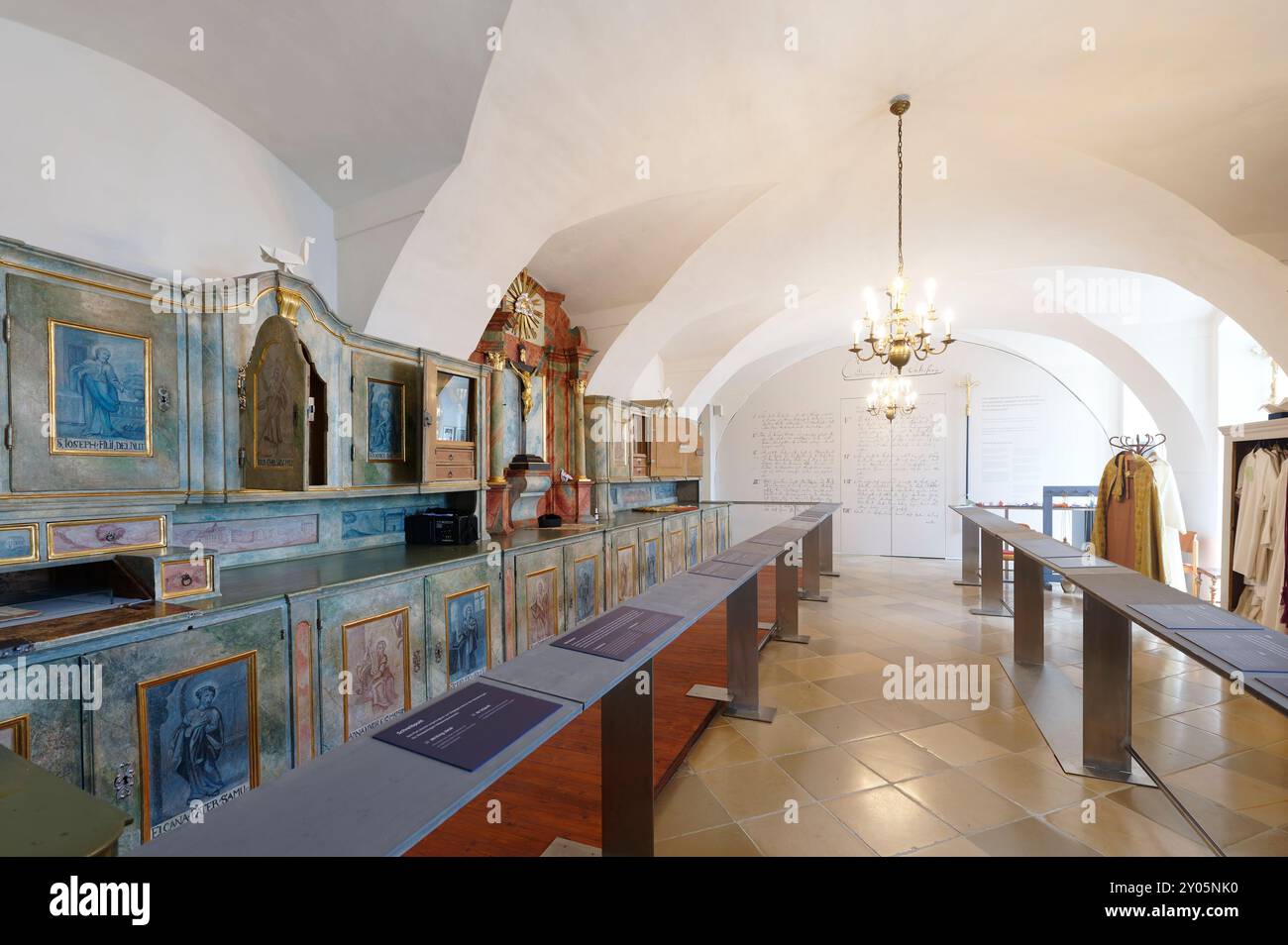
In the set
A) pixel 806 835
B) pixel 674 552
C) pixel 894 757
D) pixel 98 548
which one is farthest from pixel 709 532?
pixel 98 548

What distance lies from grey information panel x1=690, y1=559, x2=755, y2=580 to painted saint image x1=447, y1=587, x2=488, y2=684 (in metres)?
1.45

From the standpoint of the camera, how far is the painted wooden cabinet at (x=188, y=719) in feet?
6.44

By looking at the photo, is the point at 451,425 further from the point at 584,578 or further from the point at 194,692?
the point at 194,692

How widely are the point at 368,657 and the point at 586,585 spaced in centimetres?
245

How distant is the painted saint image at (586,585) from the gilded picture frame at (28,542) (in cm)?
342

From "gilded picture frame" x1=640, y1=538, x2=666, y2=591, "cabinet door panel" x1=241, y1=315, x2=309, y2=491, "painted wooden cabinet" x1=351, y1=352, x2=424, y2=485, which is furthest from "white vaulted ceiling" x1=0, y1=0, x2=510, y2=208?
"gilded picture frame" x1=640, y1=538, x2=666, y2=591

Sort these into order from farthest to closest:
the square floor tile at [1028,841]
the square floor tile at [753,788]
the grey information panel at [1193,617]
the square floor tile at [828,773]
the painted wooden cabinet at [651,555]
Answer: the painted wooden cabinet at [651,555] < the square floor tile at [828,773] < the square floor tile at [753,788] < the square floor tile at [1028,841] < the grey information panel at [1193,617]

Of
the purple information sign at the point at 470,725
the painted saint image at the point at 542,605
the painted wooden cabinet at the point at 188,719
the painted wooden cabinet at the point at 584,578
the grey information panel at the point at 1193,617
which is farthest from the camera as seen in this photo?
the painted wooden cabinet at the point at 584,578

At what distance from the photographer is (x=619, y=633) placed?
2191 millimetres

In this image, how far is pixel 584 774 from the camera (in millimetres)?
2920

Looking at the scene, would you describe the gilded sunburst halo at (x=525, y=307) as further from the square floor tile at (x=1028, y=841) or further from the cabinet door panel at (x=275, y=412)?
the square floor tile at (x=1028, y=841)

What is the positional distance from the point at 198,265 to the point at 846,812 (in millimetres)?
4272

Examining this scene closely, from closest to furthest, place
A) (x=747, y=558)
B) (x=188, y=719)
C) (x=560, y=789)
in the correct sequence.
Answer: (x=188, y=719)
(x=560, y=789)
(x=747, y=558)

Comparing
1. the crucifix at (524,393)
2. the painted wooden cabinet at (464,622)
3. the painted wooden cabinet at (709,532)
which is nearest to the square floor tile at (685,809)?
the painted wooden cabinet at (464,622)
